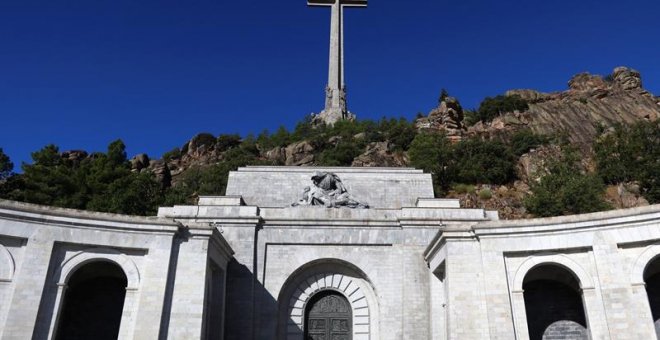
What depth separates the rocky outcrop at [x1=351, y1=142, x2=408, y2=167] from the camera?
61.0 metres

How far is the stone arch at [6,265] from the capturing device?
52.4 ft

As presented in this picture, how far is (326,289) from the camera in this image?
21328 millimetres

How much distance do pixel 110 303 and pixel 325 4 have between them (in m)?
66.2

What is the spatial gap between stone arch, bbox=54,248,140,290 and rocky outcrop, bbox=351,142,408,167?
4373 centimetres

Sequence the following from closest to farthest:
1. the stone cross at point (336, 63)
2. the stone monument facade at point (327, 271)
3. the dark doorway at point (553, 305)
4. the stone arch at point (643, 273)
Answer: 1. the stone arch at point (643, 273)
2. the stone monument facade at point (327, 271)
3. the dark doorway at point (553, 305)
4. the stone cross at point (336, 63)

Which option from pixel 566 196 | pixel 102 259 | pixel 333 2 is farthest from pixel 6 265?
pixel 333 2

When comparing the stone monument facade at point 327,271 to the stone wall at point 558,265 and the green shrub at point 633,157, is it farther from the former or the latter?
the green shrub at point 633,157

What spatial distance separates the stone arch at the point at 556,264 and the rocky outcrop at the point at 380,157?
Result: 41.8 meters

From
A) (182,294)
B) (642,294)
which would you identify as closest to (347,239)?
(182,294)

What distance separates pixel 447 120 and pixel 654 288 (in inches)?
2134

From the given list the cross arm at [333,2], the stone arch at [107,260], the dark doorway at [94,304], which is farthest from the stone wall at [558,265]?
the cross arm at [333,2]

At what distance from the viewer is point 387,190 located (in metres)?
25.0

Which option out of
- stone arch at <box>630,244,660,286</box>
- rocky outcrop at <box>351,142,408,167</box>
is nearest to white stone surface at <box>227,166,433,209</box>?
stone arch at <box>630,244,660,286</box>

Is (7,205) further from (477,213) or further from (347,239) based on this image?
(477,213)
